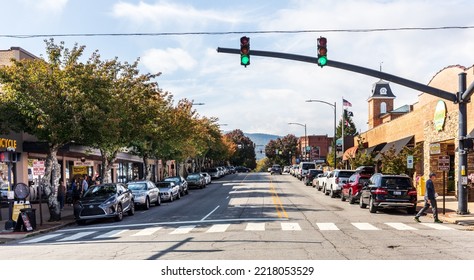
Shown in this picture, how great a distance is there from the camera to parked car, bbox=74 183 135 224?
21531mm

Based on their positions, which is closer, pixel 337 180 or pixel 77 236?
pixel 77 236

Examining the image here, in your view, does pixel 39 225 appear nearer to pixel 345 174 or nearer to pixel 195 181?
pixel 345 174

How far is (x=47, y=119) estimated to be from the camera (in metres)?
21.4

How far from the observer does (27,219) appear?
19.2m

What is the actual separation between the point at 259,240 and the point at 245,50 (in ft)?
25.7

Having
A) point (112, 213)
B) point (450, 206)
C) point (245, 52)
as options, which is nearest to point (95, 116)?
point (112, 213)

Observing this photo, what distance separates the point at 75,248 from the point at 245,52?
30.1 ft

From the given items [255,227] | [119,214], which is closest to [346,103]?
[119,214]

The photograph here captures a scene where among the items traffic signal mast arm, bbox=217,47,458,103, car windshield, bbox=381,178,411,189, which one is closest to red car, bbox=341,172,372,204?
car windshield, bbox=381,178,411,189

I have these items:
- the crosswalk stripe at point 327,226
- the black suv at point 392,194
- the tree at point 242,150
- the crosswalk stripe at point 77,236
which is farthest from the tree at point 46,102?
the tree at point 242,150

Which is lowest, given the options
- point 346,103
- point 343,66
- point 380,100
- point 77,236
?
point 77,236

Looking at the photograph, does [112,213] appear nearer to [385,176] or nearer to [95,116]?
[95,116]

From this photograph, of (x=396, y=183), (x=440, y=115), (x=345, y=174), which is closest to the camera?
(x=396, y=183)

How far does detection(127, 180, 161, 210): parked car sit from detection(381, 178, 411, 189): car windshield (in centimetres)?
1246
